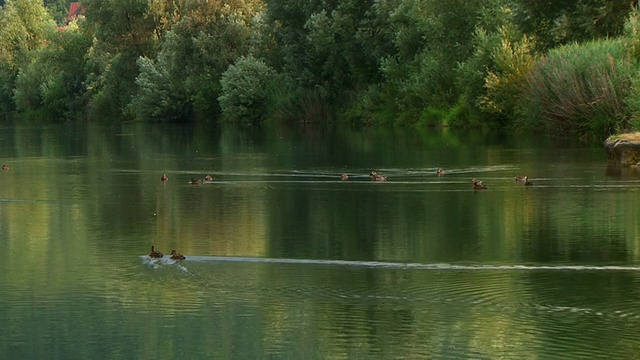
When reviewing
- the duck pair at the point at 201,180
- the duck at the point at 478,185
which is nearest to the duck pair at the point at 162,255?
the duck at the point at 478,185

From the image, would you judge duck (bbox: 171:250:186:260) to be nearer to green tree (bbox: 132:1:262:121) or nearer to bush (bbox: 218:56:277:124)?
bush (bbox: 218:56:277:124)

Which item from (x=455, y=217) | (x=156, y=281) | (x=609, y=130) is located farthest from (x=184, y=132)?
(x=156, y=281)

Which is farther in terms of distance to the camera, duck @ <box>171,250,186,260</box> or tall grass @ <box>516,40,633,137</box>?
tall grass @ <box>516,40,633,137</box>

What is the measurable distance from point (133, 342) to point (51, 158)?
1115 inches

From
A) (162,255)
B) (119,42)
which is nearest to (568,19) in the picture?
(162,255)

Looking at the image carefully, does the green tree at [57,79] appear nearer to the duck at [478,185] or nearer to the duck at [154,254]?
the duck at [478,185]

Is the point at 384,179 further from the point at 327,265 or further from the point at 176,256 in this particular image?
the point at 327,265

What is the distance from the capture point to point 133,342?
36.6 ft

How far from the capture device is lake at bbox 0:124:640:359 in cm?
1108

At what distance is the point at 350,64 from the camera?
6438 cm

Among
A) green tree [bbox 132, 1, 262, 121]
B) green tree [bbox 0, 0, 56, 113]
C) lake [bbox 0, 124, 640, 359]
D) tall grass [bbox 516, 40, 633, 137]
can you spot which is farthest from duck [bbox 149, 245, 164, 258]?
green tree [bbox 0, 0, 56, 113]

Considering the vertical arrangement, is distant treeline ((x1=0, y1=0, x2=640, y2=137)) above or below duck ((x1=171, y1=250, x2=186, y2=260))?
above

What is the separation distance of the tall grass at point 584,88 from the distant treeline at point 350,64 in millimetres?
56

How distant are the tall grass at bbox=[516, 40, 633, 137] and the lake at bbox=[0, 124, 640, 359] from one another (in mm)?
7421
